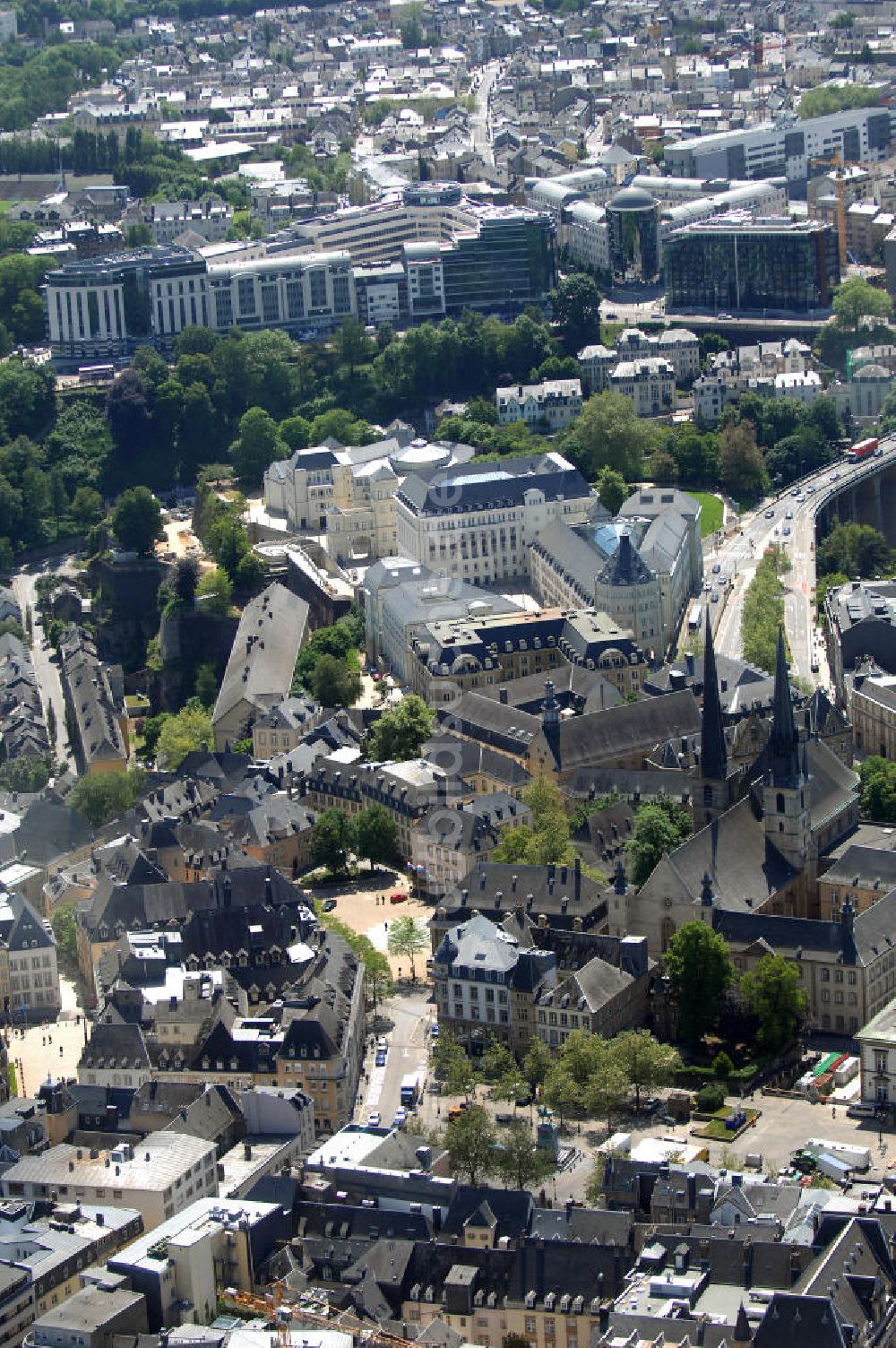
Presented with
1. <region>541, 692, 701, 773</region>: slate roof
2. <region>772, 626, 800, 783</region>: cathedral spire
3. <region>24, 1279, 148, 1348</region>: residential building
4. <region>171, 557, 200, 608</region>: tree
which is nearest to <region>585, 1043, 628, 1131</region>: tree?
<region>772, 626, 800, 783</region>: cathedral spire

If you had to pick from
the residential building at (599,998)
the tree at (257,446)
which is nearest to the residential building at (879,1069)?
the residential building at (599,998)

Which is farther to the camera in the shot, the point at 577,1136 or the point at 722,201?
the point at 722,201

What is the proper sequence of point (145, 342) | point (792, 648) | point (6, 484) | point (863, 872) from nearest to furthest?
1. point (863, 872)
2. point (792, 648)
3. point (6, 484)
4. point (145, 342)

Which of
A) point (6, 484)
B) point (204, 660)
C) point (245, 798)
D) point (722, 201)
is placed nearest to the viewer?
point (245, 798)

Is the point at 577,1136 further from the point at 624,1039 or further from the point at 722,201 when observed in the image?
the point at 722,201

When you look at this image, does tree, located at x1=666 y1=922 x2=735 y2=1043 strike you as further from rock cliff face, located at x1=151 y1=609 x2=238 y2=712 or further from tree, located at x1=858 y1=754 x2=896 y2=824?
rock cliff face, located at x1=151 y1=609 x2=238 y2=712

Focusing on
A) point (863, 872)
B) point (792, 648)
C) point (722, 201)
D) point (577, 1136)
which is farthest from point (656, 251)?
point (577, 1136)

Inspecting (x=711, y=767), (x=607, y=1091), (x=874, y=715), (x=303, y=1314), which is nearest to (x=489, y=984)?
(x=607, y=1091)
